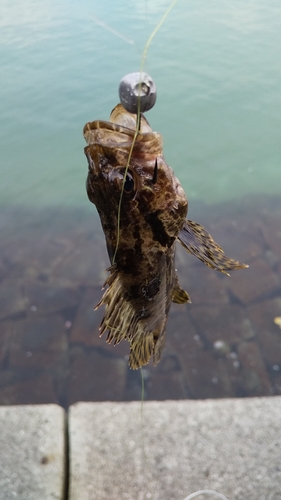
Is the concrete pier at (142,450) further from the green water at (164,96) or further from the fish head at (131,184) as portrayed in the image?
the green water at (164,96)

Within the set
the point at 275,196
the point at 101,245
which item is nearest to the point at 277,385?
the point at 101,245

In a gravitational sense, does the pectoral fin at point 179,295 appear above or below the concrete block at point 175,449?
above

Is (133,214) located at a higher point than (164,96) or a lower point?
higher

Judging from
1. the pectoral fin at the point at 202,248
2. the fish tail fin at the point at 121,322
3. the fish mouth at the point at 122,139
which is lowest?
the fish tail fin at the point at 121,322

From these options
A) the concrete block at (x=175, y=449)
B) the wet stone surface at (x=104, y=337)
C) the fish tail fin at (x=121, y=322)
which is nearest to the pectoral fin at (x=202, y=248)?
the fish tail fin at (x=121, y=322)

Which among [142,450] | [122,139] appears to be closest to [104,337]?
[142,450]

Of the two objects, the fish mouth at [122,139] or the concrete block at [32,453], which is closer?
the fish mouth at [122,139]

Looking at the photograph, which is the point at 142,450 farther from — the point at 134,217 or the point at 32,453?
the point at 134,217
